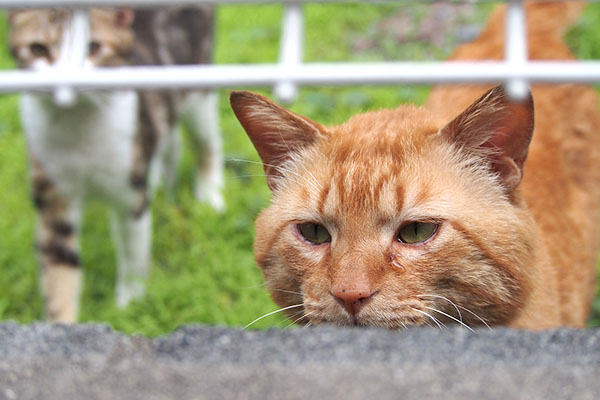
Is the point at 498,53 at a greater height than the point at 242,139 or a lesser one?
greater

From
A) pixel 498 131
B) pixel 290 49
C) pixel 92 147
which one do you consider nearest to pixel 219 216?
pixel 92 147

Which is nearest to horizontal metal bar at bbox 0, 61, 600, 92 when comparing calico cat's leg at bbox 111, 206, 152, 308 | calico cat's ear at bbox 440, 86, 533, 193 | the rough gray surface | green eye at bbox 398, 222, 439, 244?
calico cat's ear at bbox 440, 86, 533, 193

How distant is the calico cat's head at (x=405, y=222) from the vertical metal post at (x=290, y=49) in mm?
207

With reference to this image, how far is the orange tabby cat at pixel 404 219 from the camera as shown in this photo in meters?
2.07

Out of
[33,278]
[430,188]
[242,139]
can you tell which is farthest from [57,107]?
[430,188]

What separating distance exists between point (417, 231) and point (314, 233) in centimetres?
34

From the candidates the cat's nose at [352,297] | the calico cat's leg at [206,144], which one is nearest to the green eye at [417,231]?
the cat's nose at [352,297]

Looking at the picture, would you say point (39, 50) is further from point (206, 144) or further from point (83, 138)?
point (206, 144)

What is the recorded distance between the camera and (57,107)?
385 cm

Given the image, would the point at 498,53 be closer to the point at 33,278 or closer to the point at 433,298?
the point at 433,298

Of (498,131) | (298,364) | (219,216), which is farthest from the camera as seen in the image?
(219,216)

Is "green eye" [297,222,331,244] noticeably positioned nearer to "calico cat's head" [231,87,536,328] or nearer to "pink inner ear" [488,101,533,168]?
"calico cat's head" [231,87,536,328]

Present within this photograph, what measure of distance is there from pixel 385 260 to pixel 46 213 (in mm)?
2553

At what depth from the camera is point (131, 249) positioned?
4.31 meters
